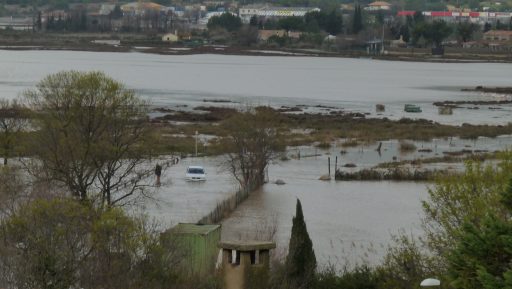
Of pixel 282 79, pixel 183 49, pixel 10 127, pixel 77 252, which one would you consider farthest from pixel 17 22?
pixel 77 252

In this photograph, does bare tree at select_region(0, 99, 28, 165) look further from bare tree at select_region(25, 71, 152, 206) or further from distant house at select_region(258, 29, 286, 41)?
distant house at select_region(258, 29, 286, 41)

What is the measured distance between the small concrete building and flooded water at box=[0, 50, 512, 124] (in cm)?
3459

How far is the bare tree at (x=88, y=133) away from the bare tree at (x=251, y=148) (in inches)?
177

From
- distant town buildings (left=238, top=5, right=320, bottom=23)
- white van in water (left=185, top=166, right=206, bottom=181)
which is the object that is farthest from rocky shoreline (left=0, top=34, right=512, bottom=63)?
white van in water (left=185, top=166, right=206, bottom=181)

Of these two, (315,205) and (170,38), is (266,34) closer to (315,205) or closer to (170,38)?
Result: (170,38)

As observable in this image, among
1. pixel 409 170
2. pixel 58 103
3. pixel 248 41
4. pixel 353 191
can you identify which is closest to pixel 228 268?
pixel 58 103

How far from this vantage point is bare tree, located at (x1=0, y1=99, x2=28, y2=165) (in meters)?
26.1

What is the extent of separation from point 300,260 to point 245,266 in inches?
69.6

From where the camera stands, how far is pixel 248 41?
423ft

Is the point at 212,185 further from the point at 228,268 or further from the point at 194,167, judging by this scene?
the point at 228,268

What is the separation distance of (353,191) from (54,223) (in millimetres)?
14603

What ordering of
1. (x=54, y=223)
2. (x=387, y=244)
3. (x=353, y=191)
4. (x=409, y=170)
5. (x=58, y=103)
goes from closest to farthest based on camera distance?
(x=54, y=223) < (x=387, y=244) < (x=58, y=103) < (x=353, y=191) < (x=409, y=170)

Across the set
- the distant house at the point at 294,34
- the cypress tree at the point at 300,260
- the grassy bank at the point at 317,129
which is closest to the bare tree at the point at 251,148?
the grassy bank at the point at 317,129

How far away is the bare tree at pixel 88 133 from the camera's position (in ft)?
63.6
